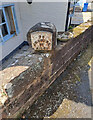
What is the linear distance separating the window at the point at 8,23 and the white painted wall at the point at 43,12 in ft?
2.48

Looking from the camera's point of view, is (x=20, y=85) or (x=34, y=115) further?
(x=34, y=115)

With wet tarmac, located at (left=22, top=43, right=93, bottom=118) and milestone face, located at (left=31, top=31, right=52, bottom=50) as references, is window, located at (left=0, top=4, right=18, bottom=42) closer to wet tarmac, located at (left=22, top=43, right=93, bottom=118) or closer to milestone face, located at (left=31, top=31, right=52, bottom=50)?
milestone face, located at (left=31, top=31, right=52, bottom=50)

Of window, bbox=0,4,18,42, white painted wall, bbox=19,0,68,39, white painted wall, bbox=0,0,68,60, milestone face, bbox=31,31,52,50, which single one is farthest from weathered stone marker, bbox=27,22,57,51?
white painted wall, bbox=19,0,68,39

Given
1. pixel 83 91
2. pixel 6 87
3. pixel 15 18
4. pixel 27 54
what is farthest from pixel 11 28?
pixel 83 91

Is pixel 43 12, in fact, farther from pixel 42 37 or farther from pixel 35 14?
pixel 42 37

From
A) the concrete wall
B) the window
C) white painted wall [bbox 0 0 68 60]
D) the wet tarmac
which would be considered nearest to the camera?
the wet tarmac

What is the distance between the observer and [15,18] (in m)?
4.67

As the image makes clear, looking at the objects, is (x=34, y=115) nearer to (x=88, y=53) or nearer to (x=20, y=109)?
(x=20, y=109)

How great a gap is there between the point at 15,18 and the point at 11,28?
0.51 meters

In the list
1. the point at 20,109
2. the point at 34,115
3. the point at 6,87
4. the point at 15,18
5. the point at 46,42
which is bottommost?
Result: the point at 34,115

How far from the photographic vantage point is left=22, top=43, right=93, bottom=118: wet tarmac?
2453 millimetres

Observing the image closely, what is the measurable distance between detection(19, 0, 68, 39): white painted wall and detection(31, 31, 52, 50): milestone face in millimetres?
3586

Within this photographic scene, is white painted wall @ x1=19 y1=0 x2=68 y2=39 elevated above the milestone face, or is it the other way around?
white painted wall @ x1=19 y1=0 x2=68 y2=39

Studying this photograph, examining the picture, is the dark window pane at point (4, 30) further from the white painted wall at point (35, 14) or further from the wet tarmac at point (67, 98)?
the wet tarmac at point (67, 98)
